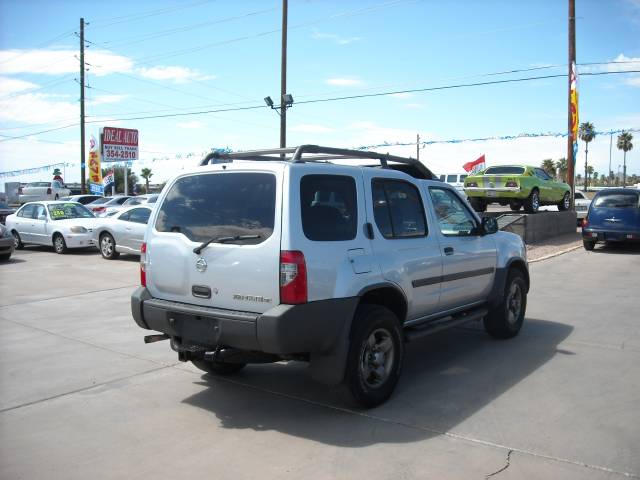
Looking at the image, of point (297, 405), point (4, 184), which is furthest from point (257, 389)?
point (4, 184)

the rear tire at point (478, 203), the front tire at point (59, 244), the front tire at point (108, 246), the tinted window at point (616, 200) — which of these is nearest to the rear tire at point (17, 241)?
the front tire at point (59, 244)

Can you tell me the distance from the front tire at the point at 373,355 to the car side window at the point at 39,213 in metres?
14.8

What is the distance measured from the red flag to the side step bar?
2464 centimetres

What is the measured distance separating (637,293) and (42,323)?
372 inches

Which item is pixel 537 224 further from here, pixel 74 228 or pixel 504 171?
pixel 74 228

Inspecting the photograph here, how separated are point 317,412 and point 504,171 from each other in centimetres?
1485

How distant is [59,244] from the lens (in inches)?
645

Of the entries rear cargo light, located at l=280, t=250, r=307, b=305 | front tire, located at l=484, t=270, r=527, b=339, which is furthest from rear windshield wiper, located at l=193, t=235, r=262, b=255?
front tire, located at l=484, t=270, r=527, b=339

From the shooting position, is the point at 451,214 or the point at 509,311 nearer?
the point at 451,214

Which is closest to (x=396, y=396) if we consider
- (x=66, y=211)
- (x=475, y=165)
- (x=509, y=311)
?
(x=509, y=311)

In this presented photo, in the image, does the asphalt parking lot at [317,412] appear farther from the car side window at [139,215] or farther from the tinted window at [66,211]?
the tinted window at [66,211]

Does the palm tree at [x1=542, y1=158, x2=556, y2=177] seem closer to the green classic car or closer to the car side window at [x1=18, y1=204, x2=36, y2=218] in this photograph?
the green classic car

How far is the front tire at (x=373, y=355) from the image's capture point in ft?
14.9

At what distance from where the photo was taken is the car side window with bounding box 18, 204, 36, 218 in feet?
57.4
